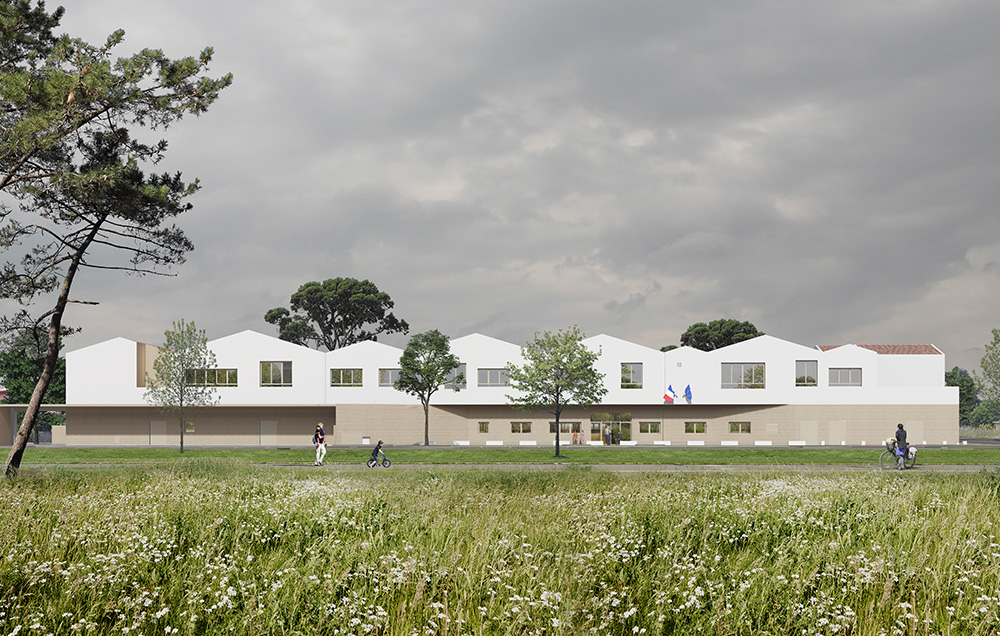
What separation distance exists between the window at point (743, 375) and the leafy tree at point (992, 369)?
18125mm

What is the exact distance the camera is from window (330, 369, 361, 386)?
5878 centimetres

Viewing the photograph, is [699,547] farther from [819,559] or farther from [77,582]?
[77,582]

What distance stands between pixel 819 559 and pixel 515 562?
280cm

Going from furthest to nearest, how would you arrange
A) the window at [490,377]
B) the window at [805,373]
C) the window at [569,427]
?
the window at [569,427], the window at [805,373], the window at [490,377]

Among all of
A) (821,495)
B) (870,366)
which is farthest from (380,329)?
(821,495)

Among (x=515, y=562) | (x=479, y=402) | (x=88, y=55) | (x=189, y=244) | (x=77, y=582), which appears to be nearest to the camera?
(x=77, y=582)

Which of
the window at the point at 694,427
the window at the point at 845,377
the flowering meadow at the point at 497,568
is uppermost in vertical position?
the flowering meadow at the point at 497,568

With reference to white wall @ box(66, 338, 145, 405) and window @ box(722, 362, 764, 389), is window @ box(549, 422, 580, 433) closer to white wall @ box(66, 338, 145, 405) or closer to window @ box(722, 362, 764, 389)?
window @ box(722, 362, 764, 389)

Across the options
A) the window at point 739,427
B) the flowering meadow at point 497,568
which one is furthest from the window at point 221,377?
the flowering meadow at point 497,568

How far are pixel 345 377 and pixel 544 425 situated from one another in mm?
16606

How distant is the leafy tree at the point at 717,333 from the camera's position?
9506cm

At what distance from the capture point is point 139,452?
149 feet

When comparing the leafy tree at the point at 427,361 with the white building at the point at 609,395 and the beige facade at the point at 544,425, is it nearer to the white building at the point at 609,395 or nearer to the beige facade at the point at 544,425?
the white building at the point at 609,395

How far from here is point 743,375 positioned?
58.6 meters
